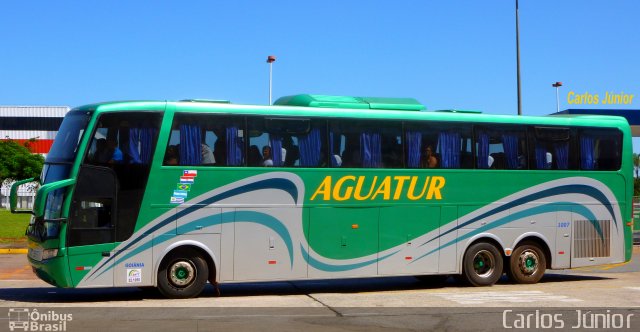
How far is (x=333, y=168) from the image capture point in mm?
15609

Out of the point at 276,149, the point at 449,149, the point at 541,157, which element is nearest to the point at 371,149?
the point at 449,149

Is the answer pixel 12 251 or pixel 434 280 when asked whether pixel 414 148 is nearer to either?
pixel 434 280

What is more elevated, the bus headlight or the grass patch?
the bus headlight

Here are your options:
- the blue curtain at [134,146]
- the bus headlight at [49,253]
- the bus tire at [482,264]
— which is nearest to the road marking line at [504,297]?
the bus tire at [482,264]

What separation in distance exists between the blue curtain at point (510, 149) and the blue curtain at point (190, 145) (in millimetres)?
6373

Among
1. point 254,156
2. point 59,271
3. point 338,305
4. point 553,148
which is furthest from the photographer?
point 553,148

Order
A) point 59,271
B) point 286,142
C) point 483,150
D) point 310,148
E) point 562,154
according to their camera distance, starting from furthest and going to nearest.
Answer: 1. point 562,154
2. point 483,150
3. point 310,148
4. point 286,142
5. point 59,271

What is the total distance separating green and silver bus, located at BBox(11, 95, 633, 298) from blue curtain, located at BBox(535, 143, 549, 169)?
0.10ft

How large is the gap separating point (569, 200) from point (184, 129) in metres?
8.45

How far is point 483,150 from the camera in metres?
17.0

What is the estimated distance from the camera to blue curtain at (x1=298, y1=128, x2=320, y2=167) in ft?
50.4
